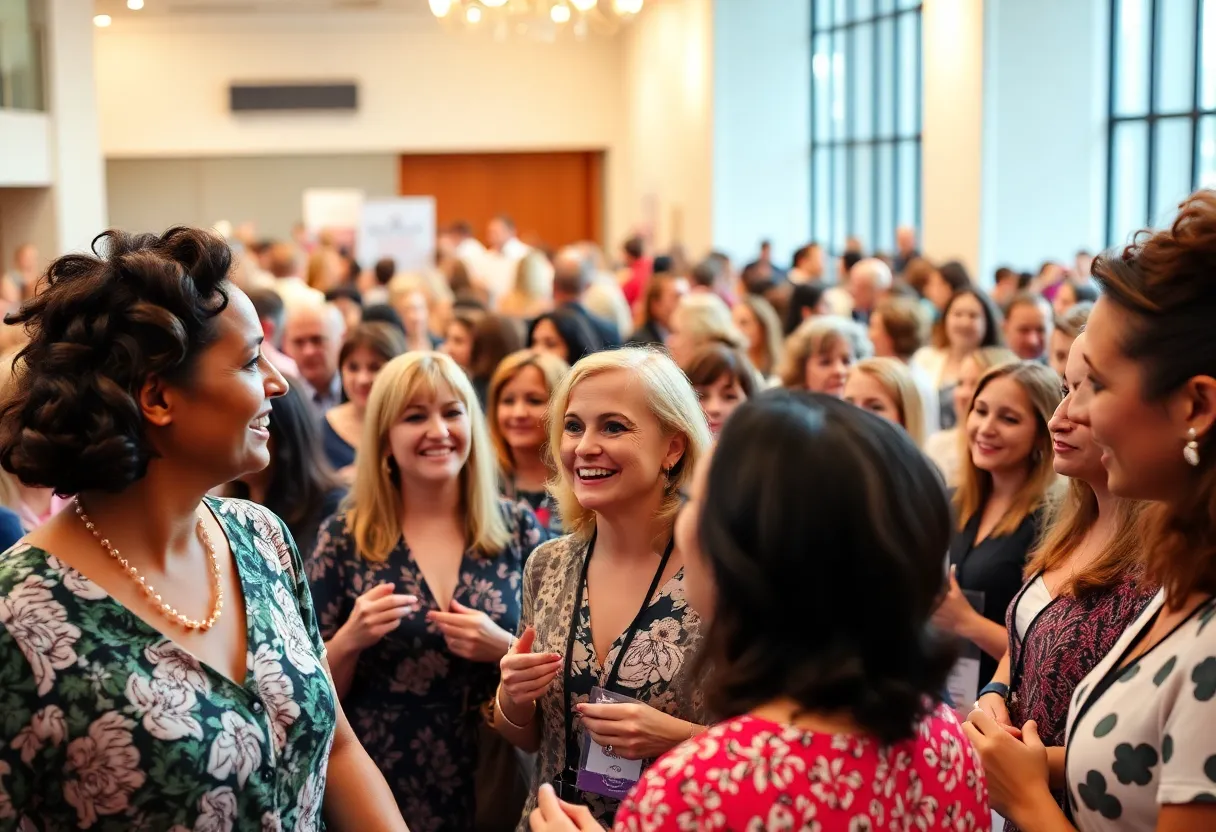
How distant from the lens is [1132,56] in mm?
11672

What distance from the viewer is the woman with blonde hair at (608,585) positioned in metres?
2.62

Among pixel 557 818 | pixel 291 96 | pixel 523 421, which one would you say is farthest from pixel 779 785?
pixel 291 96

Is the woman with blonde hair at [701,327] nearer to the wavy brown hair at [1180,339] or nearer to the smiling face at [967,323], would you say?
the smiling face at [967,323]

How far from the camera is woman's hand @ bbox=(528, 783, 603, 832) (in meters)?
1.73

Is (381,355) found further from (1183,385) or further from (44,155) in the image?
(44,155)

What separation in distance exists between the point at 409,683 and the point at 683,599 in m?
0.98

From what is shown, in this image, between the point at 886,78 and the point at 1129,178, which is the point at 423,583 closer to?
the point at 1129,178

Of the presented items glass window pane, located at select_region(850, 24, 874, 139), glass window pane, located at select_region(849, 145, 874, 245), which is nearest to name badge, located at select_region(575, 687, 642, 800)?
glass window pane, located at select_region(849, 145, 874, 245)

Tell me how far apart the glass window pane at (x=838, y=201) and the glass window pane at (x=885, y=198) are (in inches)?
44.3

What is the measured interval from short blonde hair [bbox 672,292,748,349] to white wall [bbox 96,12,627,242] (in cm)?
Answer: 1791

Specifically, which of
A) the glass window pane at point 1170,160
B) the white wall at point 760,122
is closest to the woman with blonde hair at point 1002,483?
the glass window pane at point 1170,160

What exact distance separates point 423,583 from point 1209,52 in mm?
9589

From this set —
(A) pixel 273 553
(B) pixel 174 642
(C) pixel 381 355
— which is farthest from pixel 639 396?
(C) pixel 381 355

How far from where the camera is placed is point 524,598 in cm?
297
